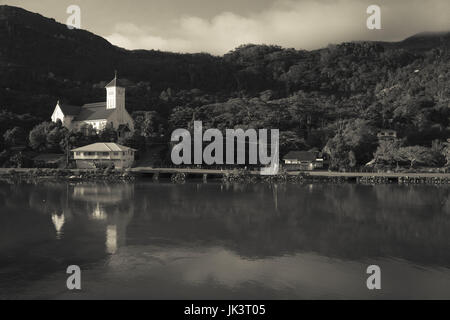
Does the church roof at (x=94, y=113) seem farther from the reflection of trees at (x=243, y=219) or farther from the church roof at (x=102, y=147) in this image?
the reflection of trees at (x=243, y=219)

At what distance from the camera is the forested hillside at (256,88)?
58.2m

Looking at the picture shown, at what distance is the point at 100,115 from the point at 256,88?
6440 centimetres

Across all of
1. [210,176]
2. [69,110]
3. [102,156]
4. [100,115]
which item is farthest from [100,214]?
[69,110]

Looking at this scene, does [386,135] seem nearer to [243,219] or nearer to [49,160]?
[243,219]

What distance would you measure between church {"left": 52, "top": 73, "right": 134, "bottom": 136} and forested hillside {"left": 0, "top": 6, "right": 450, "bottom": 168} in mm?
3352

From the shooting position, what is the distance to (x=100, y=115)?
207 ft

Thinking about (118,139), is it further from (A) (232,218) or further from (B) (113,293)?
A: (B) (113,293)

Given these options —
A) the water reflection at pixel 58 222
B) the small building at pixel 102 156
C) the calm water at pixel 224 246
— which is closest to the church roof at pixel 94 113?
the small building at pixel 102 156

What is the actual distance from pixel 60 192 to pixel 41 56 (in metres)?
78.5

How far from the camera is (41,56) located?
102562mm

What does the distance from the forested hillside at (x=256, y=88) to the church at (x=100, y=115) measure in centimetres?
335

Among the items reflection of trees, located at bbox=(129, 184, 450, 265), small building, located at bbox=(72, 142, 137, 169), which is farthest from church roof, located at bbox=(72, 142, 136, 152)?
reflection of trees, located at bbox=(129, 184, 450, 265)

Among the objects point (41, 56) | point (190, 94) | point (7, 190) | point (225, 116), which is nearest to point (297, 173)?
point (225, 116)

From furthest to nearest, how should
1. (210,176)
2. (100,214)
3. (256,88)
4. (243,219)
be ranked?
(256,88) < (210,176) < (100,214) < (243,219)
